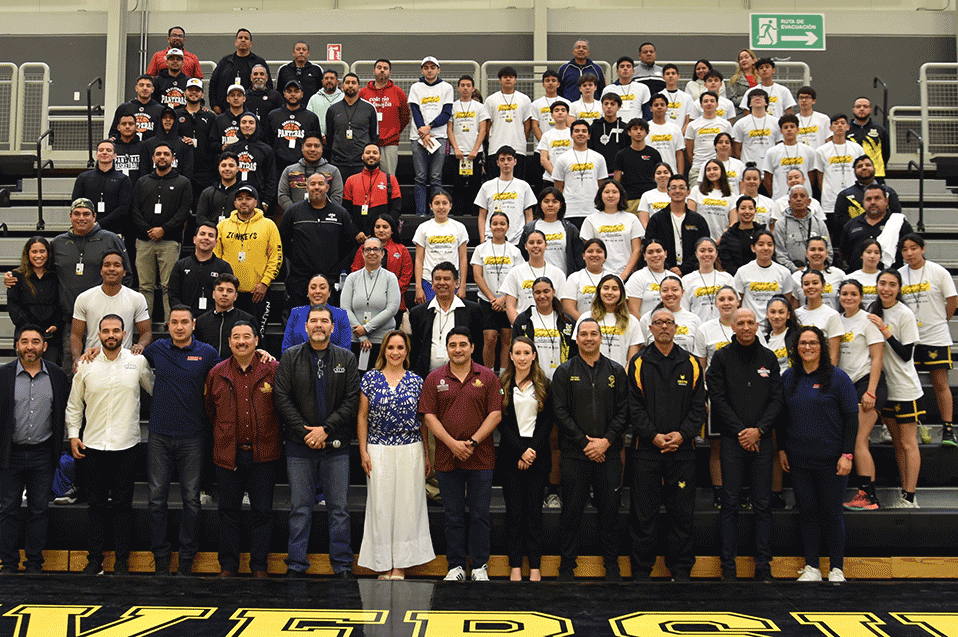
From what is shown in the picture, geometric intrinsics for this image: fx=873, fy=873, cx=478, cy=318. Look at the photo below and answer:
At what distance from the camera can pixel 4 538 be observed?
635 cm

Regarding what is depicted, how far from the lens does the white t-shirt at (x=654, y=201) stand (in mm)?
8672

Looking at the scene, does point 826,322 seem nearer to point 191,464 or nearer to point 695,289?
point 695,289

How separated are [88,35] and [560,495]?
13483 mm

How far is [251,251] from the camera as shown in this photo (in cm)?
801

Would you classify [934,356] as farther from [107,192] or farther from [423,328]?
[107,192]

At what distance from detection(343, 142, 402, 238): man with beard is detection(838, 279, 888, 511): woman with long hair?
4.57m

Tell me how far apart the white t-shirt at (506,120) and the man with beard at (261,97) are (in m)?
2.62

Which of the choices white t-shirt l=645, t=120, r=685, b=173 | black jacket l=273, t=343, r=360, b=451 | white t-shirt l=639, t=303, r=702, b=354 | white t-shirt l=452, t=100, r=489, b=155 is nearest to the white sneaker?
white t-shirt l=639, t=303, r=702, b=354

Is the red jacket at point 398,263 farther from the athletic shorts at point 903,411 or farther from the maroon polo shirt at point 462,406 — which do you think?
the athletic shorts at point 903,411

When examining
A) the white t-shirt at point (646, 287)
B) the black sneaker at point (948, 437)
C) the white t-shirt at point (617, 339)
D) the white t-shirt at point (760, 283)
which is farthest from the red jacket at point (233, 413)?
the black sneaker at point (948, 437)

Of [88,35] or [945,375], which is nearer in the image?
[945,375]

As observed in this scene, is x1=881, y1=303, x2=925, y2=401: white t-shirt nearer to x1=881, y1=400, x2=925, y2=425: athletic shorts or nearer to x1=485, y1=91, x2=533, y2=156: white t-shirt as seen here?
x1=881, y1=400, x2=925, y2=425: athletic shorts

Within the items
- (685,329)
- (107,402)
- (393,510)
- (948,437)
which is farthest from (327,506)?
(948,437)

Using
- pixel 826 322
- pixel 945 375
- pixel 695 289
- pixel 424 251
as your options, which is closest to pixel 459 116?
pixel 424 251
